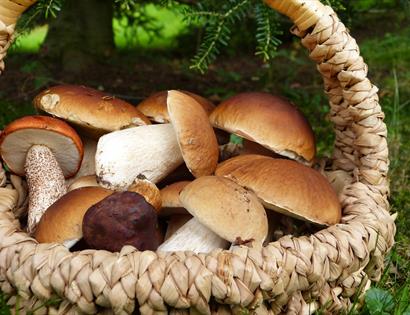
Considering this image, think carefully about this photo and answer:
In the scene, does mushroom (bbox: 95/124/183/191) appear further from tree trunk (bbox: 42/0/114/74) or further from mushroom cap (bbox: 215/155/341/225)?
tree trunk (bbox: 42/0/114/74)

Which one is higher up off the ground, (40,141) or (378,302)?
(40,141)

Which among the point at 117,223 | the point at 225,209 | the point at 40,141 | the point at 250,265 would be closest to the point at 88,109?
the point at 40,141

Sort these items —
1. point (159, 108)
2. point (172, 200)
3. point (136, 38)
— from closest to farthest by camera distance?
point (172, 200) < point (159, 108) < point (136, 38)

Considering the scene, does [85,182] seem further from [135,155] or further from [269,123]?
[269,123]

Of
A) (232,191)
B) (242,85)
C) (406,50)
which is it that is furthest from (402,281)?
(406,50)

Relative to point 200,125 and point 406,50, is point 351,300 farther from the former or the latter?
point 406,50

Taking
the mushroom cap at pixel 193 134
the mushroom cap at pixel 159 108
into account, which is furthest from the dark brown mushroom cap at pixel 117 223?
the mushroom cap at pixel 159 108

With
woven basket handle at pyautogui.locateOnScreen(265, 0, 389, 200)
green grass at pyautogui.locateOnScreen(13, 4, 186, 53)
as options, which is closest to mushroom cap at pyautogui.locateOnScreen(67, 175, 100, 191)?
woven basket handle at pyautogui.locateOnScreen(265, 0, 389, 200)
